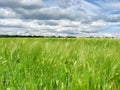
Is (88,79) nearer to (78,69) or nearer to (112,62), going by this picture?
Result: (78,69)

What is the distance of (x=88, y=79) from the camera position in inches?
73.2

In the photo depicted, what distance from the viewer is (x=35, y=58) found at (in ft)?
12.2

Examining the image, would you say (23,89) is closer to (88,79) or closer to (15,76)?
(88,79)

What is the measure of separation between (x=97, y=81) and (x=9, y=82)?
902 mm

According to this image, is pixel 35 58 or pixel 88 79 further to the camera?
pixel 35 58

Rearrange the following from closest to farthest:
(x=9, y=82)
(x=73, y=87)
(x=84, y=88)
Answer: (x=84, y=88)
(x=73, y=87)
(x=9, y=82)

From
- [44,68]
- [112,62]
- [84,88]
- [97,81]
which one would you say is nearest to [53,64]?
[44,68]

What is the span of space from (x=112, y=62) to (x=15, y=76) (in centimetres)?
116

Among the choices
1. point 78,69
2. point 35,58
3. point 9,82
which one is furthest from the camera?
point 35,58

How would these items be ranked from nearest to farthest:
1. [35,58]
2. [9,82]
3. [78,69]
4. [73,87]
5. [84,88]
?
[84,88], [73,87], [9,82], [78,69], [35,58]

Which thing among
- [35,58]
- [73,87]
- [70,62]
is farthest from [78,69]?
[35,58]

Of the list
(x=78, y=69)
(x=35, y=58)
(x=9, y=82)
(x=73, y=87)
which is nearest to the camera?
(x=73, y=87)

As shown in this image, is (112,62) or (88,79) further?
(112,62)

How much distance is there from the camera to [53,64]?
3172 millimetres
